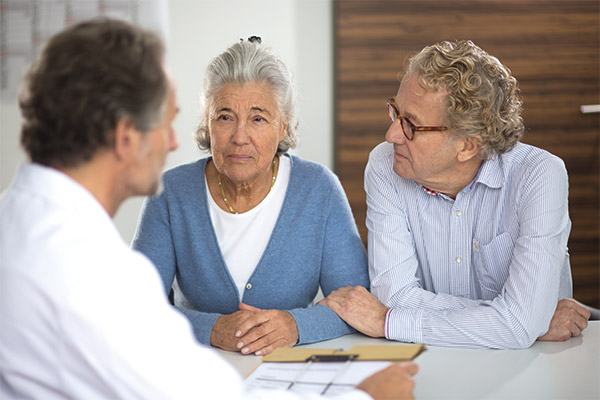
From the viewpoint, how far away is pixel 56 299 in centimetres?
78

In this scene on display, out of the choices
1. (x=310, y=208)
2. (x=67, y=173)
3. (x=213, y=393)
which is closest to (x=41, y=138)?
(x=67, y=173)

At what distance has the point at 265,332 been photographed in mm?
1498

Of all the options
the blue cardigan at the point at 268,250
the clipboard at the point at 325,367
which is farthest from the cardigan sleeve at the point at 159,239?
the clipboard at the point at 325,367

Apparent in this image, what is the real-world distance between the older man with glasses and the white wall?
1658 millimetres

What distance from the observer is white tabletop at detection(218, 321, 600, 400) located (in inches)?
47.8

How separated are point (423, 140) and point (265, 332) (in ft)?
2.24

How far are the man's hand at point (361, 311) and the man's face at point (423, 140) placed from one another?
14.8 inches

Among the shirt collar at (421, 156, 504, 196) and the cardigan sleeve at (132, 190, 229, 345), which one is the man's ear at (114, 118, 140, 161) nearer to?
the cardigan sleeve at (132, 190, 229, 345)

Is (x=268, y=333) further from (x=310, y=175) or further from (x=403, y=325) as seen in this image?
(x=310, y=175)

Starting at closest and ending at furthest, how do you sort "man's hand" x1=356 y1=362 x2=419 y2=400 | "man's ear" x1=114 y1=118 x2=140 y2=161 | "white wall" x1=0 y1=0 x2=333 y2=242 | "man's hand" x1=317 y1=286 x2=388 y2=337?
"man's ear" x1=114 y1=118 x2=140 y2=161 → "man's hand" x1=356 y1=362 x2=419 y2=400 → "man's hand" x1=317 y1=286 x2=388 y2=337 → "white wall" x1=0 y1=0 x2=333 y2=242

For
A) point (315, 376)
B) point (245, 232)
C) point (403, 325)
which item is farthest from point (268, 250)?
point (315, 376)

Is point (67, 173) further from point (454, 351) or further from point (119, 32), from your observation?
point (454, 351)

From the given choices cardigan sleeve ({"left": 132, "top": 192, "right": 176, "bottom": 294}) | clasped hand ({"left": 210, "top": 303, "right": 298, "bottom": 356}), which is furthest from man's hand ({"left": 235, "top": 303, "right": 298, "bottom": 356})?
cardigan sleeve ({"left": 132, "top": 192, "right": 176, "bottom": 294})

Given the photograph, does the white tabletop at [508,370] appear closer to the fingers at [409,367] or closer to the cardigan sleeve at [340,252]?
the fingers at [409,367]
